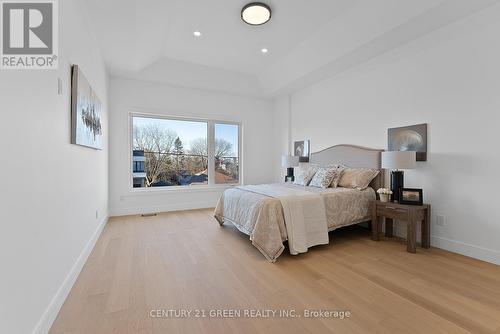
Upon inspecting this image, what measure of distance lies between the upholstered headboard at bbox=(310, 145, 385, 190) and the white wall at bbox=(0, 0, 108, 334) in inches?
152

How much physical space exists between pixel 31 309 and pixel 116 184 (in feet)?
11.5

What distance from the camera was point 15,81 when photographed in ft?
3.91

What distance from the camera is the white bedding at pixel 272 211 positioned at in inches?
102

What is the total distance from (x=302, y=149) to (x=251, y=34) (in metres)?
2.54

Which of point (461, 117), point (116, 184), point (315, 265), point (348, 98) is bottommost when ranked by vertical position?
point (315, 265)

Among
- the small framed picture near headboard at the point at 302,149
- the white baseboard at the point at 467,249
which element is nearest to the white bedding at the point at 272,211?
the white baseboard at the point at 467,249

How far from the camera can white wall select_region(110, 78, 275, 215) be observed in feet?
14.6

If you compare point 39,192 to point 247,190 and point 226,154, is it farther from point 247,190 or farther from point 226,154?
point 226,154

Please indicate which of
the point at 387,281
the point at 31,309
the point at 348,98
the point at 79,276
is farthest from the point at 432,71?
the point at 79,276

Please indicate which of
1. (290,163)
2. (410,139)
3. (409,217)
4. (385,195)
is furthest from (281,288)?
(290,163)

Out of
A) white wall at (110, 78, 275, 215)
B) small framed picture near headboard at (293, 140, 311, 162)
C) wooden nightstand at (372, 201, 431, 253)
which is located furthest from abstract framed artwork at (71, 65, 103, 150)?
small framed picture near headboard at (293, 140, 311, 162)

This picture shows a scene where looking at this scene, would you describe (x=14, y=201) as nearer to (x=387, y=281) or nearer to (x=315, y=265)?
(x=315, y=265)

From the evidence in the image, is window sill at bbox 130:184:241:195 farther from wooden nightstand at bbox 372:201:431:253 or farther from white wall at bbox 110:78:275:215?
wooden nightstand at bbox 372:201:431:253

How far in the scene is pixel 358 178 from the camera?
349 cm
